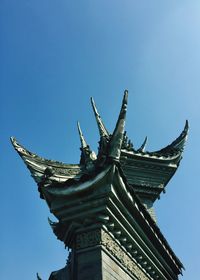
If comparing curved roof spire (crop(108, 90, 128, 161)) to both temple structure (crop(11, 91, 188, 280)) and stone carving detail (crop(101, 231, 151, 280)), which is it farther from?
stone carving detail (crop(101, 231, 151, 280))

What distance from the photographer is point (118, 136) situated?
6262 mm

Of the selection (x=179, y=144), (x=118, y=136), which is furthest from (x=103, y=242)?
(x=179, y=144)

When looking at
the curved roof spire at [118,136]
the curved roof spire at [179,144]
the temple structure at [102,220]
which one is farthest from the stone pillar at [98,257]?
the curved roof spire at [179,144]

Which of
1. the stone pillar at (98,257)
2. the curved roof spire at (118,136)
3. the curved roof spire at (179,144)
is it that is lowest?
the stone pillar at (98,257)

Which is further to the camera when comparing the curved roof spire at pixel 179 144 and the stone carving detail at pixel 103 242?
the curved roof spire at pixel 179 144

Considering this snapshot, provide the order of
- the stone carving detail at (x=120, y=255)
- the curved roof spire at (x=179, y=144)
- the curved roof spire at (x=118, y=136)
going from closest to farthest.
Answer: the stone carving detail at (x=120, y=255), the curved roof spire at (x=118, y=136), the curved roof spire at (x=179, y=144)

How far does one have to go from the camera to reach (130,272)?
20.5 feet

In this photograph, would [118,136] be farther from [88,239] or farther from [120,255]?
[120,255]

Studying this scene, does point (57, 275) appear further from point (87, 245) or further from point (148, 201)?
point (148, 201)

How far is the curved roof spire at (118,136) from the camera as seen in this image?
5.98m

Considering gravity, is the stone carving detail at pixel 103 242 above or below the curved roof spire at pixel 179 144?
below

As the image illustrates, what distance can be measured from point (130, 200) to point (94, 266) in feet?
4.55

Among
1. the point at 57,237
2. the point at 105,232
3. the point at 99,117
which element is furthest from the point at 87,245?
the point at 99,117

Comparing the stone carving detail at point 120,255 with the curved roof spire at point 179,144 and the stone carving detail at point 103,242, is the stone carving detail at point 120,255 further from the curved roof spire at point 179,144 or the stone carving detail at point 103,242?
the curved roof spire at point 179,144
